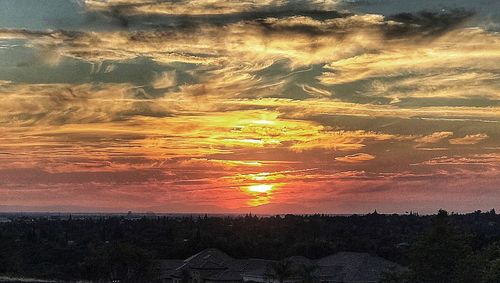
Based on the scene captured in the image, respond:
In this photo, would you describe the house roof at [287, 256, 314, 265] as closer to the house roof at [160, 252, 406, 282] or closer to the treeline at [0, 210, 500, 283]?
the house roof at [160, 252, 406, 282]

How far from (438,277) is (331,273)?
30440mm

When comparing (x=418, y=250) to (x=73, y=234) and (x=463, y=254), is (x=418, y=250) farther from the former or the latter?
(x=73, y=234)

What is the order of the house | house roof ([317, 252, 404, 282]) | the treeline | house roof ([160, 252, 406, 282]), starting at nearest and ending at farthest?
the treeline → the house → house roof ([317, 252, 404, 282]) → house roof ([160, 252, 406, 282])

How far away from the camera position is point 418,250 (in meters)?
70.2

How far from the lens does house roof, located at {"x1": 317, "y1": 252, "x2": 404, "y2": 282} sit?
308 feet

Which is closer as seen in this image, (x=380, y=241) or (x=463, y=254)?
(x=463, y=254)

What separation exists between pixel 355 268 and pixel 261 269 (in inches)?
561

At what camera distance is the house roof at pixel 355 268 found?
93875 mm

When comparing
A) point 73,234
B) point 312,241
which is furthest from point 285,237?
point 73,234

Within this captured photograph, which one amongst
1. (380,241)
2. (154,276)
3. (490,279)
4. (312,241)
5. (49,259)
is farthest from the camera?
(380,241)

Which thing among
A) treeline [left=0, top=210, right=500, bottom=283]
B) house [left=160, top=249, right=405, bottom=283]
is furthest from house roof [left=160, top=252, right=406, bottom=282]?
treeline [left=0, top=210, right=500, bottom=283]

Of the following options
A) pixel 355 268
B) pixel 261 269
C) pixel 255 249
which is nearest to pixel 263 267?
pixel 261 269

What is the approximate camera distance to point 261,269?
330 ft

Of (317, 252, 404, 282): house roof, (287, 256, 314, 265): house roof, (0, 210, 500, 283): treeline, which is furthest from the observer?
(287, 256, 314, 265): house roof
